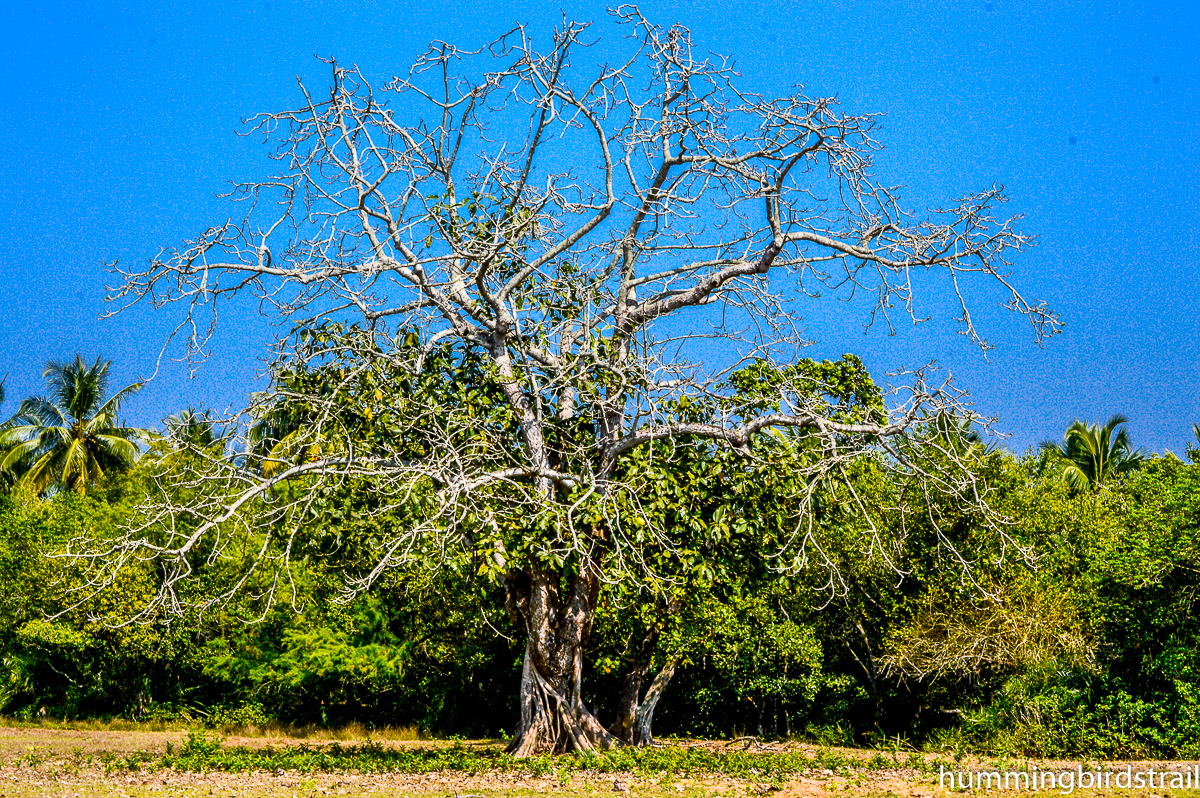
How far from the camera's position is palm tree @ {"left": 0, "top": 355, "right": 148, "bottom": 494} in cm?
3250

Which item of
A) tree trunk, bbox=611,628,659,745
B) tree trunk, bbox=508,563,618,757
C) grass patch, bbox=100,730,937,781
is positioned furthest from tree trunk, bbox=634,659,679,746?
tree trunk, bbox=508,563,618,757

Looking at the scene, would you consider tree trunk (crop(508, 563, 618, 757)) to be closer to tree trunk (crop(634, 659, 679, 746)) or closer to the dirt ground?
the dirt ground

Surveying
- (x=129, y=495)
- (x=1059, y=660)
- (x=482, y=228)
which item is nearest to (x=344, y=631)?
(x=129, y=495)

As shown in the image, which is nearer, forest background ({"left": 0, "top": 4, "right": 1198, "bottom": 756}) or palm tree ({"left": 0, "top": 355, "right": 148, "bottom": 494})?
forest background ({"left": 0, "top": 4, "right": 1198, "bottom": 756})

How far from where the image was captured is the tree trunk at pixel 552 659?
11508 millimetres

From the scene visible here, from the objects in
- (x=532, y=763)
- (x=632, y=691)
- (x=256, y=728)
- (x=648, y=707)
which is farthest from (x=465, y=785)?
(x=256, y=728)

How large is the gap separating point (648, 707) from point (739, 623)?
9.54 feet

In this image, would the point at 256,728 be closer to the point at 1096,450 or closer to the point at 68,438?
the point at 68,438

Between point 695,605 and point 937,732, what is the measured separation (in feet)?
21.9

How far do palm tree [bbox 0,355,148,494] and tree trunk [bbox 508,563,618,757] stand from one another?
84.4ft

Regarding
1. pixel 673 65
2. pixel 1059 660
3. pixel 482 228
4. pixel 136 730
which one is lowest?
pixel 136 730

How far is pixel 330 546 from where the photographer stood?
12.5 metres

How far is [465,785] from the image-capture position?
9859 mm

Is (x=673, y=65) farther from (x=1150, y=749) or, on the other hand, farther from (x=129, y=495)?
(x=129, y=495)
